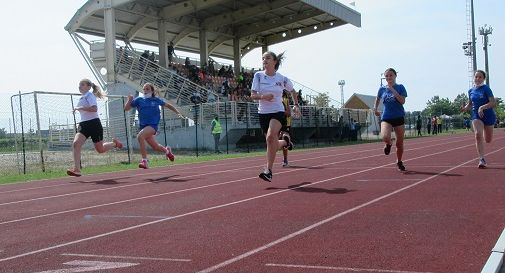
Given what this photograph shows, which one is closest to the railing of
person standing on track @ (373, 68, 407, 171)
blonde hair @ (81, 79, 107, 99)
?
blonde hair @ (81, 79, 107, 99)

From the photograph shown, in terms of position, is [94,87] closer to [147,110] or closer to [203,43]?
[147,110]

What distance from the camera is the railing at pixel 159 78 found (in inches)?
1243

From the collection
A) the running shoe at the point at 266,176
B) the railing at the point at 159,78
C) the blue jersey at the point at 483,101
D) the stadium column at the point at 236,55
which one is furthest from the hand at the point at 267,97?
the stadium column at the point at 236,55

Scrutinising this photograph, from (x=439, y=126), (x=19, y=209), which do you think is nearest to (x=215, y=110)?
(x=19, y=209)

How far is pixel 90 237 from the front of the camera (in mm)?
5297

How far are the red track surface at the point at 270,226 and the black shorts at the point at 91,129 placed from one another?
9.40ft

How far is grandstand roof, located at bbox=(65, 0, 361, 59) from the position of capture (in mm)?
35344

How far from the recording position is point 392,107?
407 inches

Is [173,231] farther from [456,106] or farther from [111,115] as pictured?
[456,106]

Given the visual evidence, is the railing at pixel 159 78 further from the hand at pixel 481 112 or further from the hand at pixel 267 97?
the hand at pixel 267 97

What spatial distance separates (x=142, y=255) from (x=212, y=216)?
1825mm

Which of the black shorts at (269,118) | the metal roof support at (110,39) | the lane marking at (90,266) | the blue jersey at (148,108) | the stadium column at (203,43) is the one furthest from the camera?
the stadium column at (203,43)

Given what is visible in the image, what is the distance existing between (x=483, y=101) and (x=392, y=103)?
5.69ft

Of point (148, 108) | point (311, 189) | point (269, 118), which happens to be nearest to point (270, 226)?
point (311, 189)
